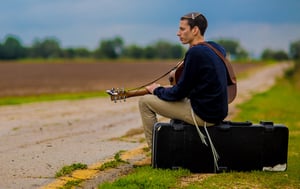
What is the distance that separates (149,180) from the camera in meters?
5.92

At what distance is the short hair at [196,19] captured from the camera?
6.61 meters

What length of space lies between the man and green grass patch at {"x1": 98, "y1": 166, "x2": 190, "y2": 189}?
65 centimetres

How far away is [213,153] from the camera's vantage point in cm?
662

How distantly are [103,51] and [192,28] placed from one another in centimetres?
16198

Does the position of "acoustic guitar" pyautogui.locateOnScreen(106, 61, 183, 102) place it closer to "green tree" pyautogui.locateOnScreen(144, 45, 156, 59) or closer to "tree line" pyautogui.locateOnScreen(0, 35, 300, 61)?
"tree line" pyautogui.locateOnScreen(0, 35, 300, 61)

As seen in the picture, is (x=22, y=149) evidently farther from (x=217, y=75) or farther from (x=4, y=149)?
(x=217, y=75)

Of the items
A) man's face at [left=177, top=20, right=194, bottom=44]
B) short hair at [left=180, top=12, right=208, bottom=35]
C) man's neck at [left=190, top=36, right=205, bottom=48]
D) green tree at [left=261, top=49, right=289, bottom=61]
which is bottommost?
green tree at [left=261, top=49, right=289, bottom=61]

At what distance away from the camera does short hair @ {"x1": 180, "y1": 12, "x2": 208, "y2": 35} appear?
661cm

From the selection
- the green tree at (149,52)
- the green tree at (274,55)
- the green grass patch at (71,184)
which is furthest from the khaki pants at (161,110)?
the green tree at (274,55)

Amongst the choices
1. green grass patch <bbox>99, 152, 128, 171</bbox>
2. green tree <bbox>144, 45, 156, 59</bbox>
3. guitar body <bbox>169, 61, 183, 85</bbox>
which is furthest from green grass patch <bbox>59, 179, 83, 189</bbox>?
green tree <bbox>144, 45, 156, 59</bbox>

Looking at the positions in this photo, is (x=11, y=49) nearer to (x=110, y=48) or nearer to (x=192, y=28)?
(x=110, y=48)

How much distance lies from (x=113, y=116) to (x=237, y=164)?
8.04m

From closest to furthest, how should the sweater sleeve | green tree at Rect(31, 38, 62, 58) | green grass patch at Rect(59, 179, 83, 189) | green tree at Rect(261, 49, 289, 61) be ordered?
1. green grass patch at Rect(59, 179, 83, 189)
2. the sweater sleeve
3. green tree at Rect(31, 38, 62, 58)
4. green tree at Rect(261, 49, 289, 61)

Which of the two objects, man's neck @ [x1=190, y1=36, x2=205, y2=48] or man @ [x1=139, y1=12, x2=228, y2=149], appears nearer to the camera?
man @ [x1=139, y1=12, x2=228, y2=149]
